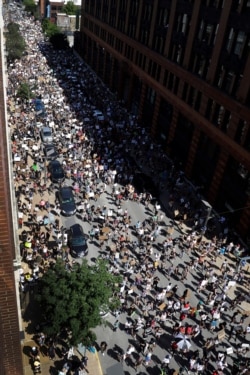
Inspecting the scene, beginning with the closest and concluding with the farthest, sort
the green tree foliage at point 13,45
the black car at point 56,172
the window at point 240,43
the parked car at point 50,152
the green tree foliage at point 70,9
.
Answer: the window at point 240,43, the black car at point 56,172, the parked car at point 50,152, the green tree foliage at point 13,45, the green tree foliage at point 70,9

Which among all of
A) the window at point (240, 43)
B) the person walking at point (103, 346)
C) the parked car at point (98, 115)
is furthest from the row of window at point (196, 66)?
the person walking at point (103, 346)

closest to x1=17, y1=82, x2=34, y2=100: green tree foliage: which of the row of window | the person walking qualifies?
the row of window

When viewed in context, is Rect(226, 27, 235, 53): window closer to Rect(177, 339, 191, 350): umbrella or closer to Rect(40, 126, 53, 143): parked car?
Rect(40, 126, 53, 143): parked car

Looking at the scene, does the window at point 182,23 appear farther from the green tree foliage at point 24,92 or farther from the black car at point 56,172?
the green tree foliage at point 24,92

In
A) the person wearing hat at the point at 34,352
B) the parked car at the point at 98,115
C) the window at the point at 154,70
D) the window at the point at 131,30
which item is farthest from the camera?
the window at the point at 131,30

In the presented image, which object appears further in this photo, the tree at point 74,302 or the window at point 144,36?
the window at point 144,36
